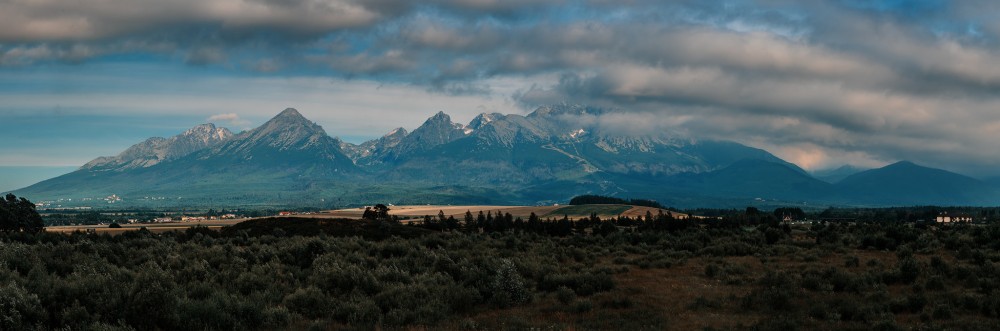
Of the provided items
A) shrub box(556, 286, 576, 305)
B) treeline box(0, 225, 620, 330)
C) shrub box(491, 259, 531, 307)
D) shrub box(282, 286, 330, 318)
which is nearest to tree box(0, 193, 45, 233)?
treeline box(0, 225, 620, 330)

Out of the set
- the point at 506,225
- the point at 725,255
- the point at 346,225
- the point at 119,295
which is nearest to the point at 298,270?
the point at 119,295

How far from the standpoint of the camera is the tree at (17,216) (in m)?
84.9

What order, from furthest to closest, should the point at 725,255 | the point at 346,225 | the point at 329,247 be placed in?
the point at 346,225, the point at 725,255, the point at 329,247

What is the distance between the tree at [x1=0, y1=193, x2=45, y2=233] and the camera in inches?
3343

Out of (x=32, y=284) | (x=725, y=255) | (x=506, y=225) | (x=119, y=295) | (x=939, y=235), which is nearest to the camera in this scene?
(x=119, y=295)

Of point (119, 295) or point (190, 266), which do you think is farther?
point (190, 266)

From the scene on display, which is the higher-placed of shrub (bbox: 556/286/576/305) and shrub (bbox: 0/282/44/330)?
shrub (bbox: 0/282/44/330)

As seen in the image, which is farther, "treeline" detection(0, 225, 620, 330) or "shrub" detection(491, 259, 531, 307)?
"shrub" detection(491, 259, 531, 307)

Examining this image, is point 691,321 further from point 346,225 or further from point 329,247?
point 346,225

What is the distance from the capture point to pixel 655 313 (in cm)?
2009

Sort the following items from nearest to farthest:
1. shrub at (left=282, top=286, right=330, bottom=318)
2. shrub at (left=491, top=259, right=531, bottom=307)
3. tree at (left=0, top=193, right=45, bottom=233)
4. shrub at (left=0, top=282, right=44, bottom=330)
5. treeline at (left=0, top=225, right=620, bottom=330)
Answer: shrub at (left=0, top=282, right=44, bottom=330)
treeline at (left=0, top=225, right=620, bottom=330)
shrub at (left=282, top=286, right=330, bottom=318)
shrub at (left=491, top=259, right=531, bottom=307)
tree at (left=0, top=193, right=45, bottom=233)

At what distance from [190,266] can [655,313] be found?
18.0 meters

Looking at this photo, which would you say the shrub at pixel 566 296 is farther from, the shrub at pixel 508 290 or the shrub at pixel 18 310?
the shrub at pixel 18 310

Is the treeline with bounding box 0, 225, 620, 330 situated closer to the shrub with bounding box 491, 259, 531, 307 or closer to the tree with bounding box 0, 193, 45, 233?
the shrub with bounding box 491, 259, 531, 307
